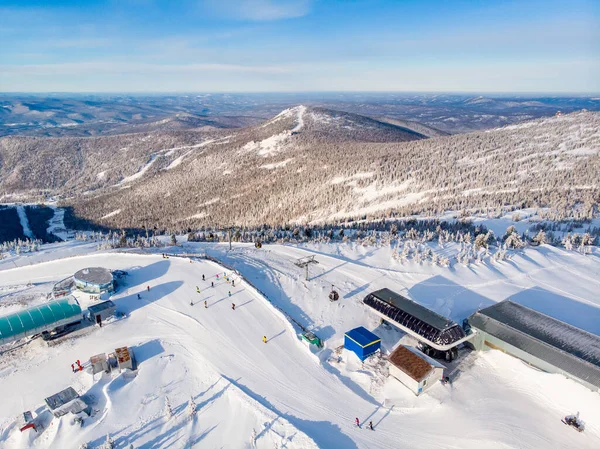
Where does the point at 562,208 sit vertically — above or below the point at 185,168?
above

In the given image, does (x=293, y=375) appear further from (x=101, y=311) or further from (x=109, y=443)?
(x=101, y=311)

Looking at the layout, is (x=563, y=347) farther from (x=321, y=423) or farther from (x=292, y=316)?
(x=292, y=316)

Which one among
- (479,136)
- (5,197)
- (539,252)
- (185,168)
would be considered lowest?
(5,197)

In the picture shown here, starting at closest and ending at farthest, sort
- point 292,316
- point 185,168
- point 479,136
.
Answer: point 292,316 < point 479,136 < point 185,168

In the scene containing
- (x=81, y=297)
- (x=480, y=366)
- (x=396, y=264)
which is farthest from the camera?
(x=396, y=264)

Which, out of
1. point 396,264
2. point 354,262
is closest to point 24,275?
point 354,262

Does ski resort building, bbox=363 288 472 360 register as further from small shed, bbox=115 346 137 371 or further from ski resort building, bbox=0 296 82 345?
ski resort building, bbox=0 296 82 345

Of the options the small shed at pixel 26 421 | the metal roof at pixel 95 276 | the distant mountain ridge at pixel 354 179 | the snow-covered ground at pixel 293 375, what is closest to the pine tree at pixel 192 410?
the snow-covered ground at pixel 293 375

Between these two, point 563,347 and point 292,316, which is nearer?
point 563,347
